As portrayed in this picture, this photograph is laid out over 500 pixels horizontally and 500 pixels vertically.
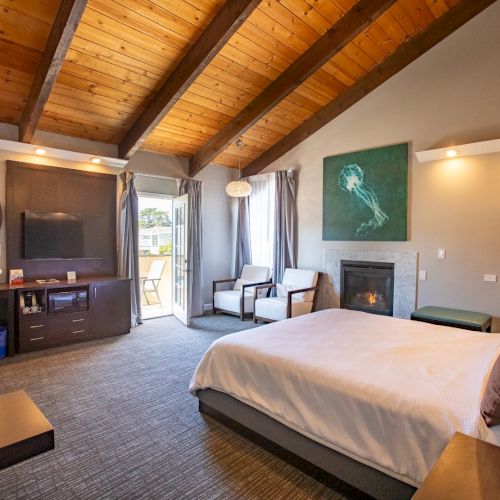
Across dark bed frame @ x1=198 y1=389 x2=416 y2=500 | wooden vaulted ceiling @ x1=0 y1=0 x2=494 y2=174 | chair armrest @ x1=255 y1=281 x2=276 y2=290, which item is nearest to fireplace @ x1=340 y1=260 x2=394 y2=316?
chair armrest @ x1=255 y1=281 x2=276 y2=290

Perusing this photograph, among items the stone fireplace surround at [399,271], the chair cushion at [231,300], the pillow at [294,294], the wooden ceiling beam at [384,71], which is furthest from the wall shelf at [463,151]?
the chair cushion at [231,300]

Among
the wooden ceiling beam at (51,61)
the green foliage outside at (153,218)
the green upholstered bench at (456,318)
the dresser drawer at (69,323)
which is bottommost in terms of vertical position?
the dresser drawer at (69,323)

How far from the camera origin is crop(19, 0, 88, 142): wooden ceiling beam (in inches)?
106

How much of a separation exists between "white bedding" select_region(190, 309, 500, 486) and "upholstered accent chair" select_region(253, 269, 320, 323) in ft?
6.46

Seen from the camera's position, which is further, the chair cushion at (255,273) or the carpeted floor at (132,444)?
the chair cushion at (255,273)

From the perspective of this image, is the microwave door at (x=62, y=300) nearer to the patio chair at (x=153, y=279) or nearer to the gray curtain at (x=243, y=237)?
the patio chair at (x=153, y=279)

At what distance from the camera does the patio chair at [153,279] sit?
6828 mm

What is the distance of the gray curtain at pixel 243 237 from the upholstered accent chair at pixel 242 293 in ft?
0.58

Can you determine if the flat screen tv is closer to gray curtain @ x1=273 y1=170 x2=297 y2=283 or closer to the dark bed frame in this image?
gray curtain @ x1=273 y1=170 x2=297 y2=283

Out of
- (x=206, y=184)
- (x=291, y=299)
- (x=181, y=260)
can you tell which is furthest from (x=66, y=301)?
(x=206, y=184)

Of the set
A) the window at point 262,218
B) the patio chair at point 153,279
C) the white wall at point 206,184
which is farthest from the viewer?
the patio chair at point 153,279

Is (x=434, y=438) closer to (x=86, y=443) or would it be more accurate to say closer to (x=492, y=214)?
(x=86, y=443)

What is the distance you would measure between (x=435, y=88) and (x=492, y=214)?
170 cm

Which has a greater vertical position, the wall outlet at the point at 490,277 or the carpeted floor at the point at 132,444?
the wall outlet at the point at 490,277
